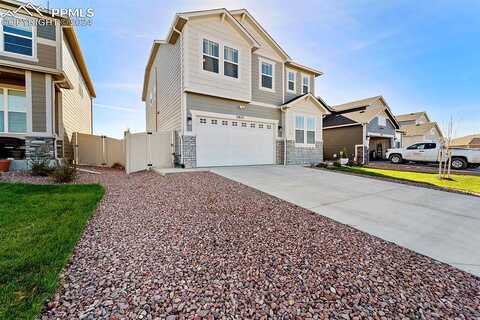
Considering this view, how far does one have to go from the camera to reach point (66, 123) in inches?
445

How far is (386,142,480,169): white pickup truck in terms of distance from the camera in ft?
44.2

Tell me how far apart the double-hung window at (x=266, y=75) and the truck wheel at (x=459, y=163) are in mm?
13429

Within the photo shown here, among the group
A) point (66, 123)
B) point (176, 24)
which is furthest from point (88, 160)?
point (176, 24)

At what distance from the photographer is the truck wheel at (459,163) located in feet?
45.2

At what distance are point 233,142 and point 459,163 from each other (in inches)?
600

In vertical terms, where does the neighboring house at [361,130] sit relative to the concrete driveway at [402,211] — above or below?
above

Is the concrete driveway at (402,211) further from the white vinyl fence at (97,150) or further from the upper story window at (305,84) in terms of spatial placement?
the white vinyl fence at (97,150)

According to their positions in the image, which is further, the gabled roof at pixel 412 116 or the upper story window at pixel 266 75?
the gabled roof at pixel 412 116

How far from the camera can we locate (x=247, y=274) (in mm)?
2262

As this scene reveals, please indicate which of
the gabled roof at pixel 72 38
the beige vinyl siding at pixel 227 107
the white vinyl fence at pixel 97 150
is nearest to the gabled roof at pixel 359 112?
the beige vinyl siding at pixel 227 107

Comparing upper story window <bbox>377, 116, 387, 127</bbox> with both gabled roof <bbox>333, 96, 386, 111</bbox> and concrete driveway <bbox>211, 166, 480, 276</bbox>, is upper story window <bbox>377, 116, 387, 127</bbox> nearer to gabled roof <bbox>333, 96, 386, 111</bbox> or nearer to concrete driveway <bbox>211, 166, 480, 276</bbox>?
gabled roof <bbox>333, 96, 386, 111</bbox>

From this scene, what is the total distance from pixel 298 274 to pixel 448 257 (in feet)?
7.49

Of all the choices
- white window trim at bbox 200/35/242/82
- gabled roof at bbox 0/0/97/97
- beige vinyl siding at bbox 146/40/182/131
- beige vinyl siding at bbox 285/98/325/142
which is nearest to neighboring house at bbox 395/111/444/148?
beige vinyl siding at bbox 285/98/325/142

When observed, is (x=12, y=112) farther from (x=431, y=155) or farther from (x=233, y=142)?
(x=431, y=155)
